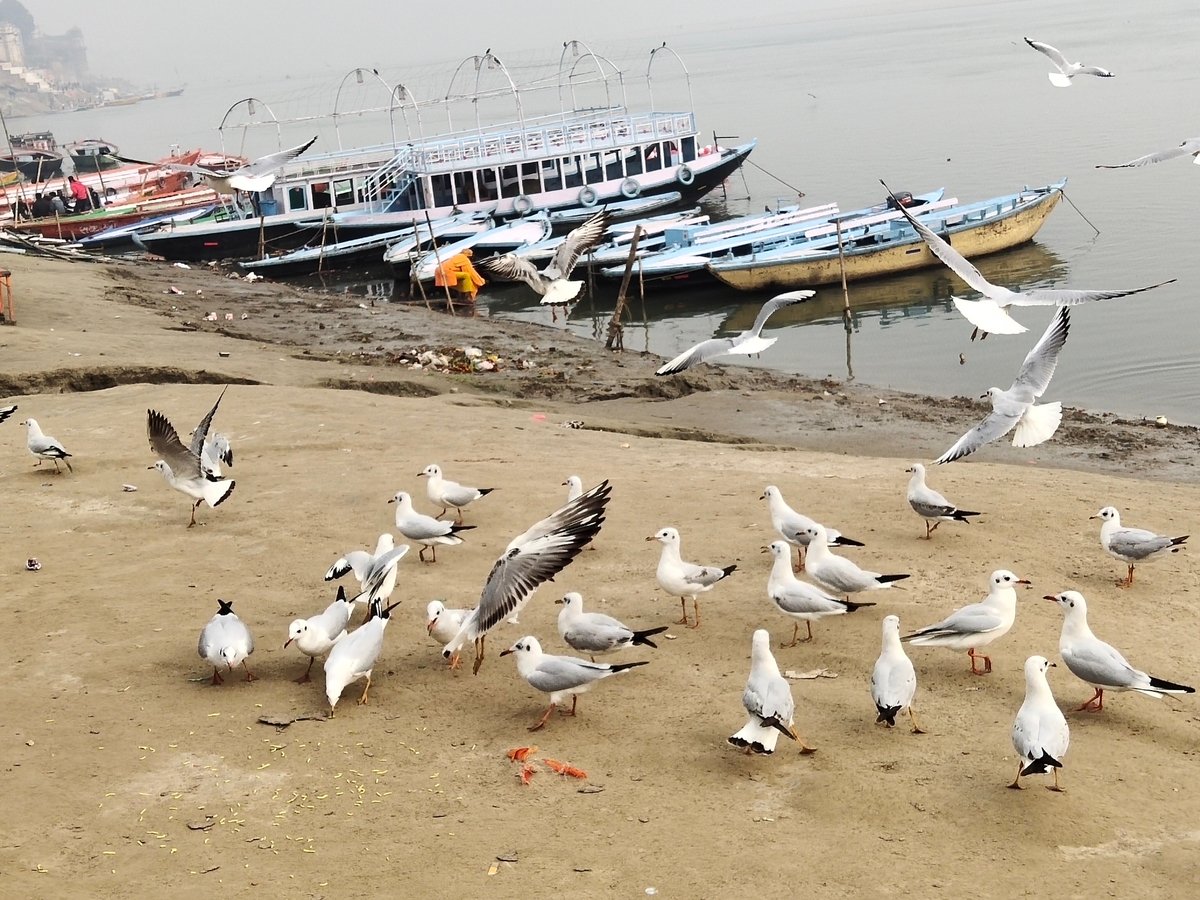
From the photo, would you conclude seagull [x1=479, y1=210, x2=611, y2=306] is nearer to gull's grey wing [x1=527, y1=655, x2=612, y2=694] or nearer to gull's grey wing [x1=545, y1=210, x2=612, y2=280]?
gull's grey wing [x1=545, y1=210, x2=612, y2=280]

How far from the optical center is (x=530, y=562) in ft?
21.1

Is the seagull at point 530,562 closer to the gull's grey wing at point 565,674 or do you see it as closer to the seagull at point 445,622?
the seagull at point 445,622

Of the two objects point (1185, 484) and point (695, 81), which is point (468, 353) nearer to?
point (1185, 484)

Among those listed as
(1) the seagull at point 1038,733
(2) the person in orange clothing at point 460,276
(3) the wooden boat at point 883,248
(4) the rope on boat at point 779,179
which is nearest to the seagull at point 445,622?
(1) the seagull at point 1038,733

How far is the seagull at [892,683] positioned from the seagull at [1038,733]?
0.56m

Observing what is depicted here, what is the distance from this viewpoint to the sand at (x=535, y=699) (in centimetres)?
496

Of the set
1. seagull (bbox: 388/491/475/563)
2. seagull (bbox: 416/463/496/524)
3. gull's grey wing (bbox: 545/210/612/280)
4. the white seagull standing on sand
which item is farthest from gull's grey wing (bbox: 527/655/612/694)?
gull's grey wing (bbox: 545/210/612/280)

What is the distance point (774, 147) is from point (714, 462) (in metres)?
48.6

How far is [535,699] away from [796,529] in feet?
8.35

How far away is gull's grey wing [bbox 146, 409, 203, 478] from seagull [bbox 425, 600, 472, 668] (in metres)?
2.77

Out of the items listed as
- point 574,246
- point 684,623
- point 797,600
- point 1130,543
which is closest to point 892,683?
point 797,600

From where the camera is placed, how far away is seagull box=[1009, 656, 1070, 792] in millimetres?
5258

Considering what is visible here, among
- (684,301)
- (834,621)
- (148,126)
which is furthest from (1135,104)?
(148,126)

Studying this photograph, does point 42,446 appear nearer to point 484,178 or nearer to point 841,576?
point 841,576
